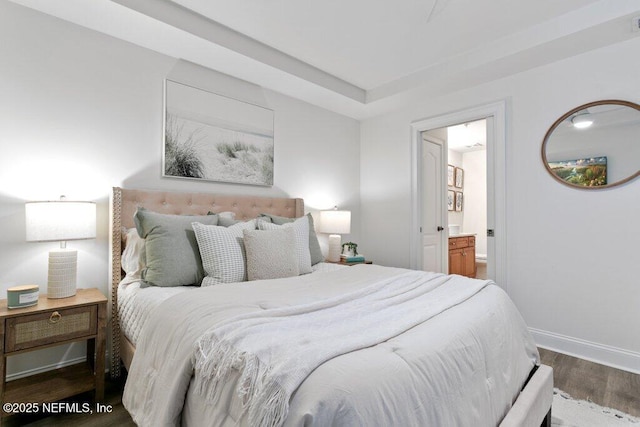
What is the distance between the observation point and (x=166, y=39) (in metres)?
2.45

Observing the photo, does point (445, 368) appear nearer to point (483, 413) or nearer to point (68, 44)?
point (483, 413)

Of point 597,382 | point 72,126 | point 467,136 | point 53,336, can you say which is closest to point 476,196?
point 467,136

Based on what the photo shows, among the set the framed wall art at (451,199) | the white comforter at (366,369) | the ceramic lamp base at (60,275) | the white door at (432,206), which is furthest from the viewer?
the framed wall art at (451,199)

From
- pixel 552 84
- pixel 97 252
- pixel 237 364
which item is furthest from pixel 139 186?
pixel 552 84

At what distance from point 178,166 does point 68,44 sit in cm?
106

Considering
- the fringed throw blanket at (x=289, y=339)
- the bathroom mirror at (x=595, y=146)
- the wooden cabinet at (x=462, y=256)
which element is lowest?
the wooden cabinet at (x=462, y=256)

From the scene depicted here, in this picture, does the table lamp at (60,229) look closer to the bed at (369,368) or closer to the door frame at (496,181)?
the bed at (369,368)

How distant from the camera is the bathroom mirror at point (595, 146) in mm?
2457

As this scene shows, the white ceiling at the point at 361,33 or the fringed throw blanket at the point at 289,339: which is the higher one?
the white ceiling at the point at 361,33

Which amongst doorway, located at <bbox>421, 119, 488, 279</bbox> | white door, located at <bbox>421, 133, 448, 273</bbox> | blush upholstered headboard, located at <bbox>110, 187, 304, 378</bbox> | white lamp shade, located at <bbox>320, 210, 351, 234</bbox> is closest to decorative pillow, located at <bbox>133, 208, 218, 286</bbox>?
blush upholstered headboard, located at <bbox>110, 187, 304, 378</bbox>

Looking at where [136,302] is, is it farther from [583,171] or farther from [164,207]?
[583,171]

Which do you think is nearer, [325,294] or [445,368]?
[445,368]

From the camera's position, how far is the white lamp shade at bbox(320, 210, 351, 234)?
11.9 feet

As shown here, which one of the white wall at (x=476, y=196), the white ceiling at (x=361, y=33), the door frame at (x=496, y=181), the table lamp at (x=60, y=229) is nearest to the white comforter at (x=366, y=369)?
the table lamp at (x=60, y=229)
